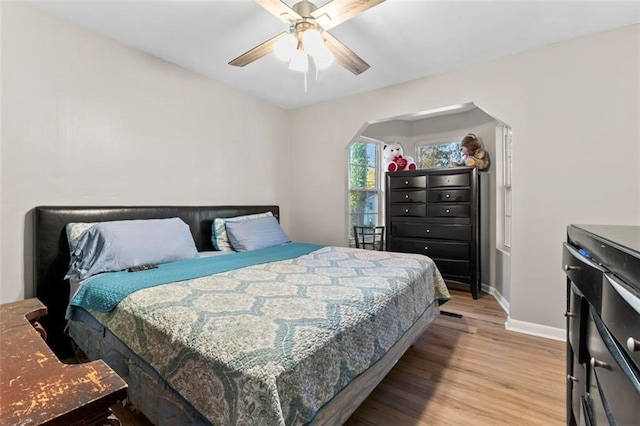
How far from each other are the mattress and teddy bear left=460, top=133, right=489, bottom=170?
2553 mm

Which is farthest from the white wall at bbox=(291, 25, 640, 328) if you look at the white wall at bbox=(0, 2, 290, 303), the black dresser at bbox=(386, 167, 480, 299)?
the white wall at bbox=(0, 2, 290, 303)

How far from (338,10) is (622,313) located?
1.82m

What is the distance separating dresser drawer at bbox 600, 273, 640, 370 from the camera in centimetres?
46

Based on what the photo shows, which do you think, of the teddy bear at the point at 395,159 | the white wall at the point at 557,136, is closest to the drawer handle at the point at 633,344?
the white wall at the point at 557,136

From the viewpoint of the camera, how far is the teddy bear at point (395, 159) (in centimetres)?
412

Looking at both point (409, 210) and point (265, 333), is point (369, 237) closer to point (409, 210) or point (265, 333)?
point (409, 210)

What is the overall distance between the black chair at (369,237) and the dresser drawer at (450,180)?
98 cm

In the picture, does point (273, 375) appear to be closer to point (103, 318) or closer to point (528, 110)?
point (103, 318)

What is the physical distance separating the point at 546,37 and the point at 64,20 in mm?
3719

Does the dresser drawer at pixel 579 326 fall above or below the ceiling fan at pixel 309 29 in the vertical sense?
below

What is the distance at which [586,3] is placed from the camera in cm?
196

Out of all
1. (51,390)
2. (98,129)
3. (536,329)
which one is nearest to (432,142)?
(536,329)

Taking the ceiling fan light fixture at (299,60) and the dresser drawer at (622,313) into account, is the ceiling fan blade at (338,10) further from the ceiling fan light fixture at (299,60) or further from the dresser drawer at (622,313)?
the dresser drawer at (622,313)

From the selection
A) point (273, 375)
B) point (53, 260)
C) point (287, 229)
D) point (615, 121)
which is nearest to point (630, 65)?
point (615, 121)
